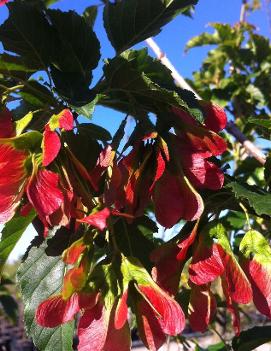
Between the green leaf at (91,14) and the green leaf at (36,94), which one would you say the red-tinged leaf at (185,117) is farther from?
the green leaf at (91,14)

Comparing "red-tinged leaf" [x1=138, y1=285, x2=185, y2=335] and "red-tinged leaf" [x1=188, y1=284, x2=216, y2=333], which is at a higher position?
"red-tinged leaf" [x1=138, y1=285, x2=185, y2=335]

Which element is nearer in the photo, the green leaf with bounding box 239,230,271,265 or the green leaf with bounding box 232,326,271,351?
the green leaf with bounding box 239,230,271,265

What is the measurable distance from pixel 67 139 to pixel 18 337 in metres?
3.74

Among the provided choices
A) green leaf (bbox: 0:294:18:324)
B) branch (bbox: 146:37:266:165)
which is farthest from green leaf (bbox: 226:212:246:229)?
green leaf (bbox: 0:294:18:324)

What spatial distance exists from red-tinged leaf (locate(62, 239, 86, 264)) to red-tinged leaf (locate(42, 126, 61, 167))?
8cm

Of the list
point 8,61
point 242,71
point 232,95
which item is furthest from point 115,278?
point 242,71

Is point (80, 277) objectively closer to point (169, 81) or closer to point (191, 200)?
point (191, 200)

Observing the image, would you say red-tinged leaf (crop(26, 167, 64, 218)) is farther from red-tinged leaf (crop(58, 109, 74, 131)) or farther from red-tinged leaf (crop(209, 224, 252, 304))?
red-tinged leaf (crop(209, 224, 252, 304))

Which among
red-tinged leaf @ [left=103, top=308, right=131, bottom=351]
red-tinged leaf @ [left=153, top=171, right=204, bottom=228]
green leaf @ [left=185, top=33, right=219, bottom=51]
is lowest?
green leaf @ [left=185, top=33, right=219, bottom=51]

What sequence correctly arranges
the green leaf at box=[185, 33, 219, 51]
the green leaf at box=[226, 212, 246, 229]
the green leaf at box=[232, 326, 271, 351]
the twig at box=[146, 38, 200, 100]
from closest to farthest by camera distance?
the green leaf at box=[232, 326, 271, 351]
the twig at box=[146, 38, 200, 100]
the green leaf at box=[226, 212, 246, 229]
the green leaf at box=[185, 33, 219, 51]

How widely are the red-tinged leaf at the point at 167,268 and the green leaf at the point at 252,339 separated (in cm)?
35

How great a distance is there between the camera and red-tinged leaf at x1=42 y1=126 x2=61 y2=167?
46 cm

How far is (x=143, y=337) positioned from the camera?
503mm

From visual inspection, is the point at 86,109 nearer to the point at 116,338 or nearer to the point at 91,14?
the point at 116,338
